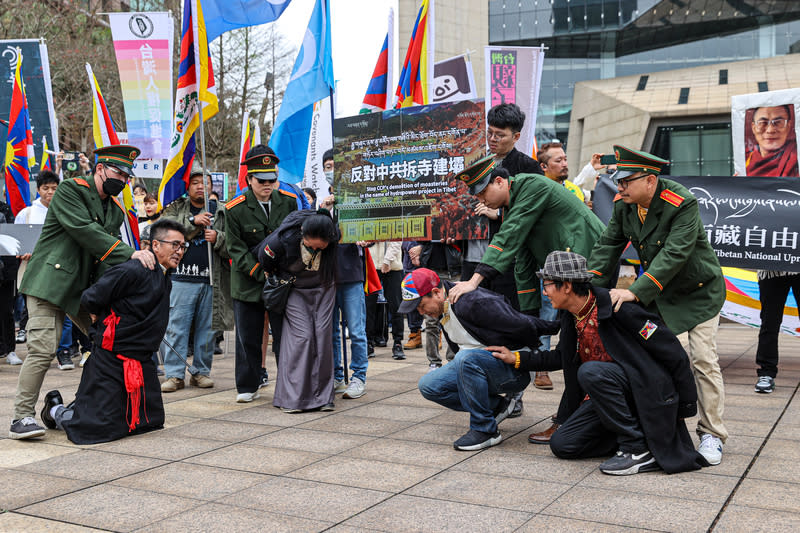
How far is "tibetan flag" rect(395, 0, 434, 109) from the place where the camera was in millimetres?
9992

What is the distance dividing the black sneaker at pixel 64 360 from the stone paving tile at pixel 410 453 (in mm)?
4680

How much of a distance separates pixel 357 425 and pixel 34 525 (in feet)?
8.27

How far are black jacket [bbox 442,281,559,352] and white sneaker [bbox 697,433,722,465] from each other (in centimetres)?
105

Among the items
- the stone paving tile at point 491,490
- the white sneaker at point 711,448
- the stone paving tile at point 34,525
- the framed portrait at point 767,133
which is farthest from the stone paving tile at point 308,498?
the framed portrait at point 767,133

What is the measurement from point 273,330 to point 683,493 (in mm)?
3739

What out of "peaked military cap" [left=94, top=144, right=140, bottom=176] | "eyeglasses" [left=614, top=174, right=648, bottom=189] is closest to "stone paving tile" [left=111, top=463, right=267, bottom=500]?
"peaked military cap" [left=94, top=144, right=140, bottom=176]

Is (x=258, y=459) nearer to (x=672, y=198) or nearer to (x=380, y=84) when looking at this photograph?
(x=672, y=198)

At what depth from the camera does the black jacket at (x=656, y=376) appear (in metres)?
4.32

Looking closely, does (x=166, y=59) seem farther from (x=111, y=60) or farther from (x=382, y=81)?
(x=111, y=60)

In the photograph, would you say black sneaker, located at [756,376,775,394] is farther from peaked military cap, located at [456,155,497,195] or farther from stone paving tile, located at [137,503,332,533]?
stone paving tile, located at [137,503,332,533]

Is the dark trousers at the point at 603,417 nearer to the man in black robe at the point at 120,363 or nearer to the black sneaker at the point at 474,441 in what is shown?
the black sneaker at the point at 474,441

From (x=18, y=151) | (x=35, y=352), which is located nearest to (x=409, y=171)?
(x=35, y=352)

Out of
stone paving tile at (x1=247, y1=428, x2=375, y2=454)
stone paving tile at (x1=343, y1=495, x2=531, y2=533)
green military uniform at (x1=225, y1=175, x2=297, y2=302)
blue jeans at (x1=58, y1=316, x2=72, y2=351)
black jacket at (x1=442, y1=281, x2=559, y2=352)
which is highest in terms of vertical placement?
green military uniform at (x1=225, y1=175, x2=297, y2=302)

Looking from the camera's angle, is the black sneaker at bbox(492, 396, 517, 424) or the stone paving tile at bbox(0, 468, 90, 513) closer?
the stone paving tile at bbox(0, 468, 90, 513)
